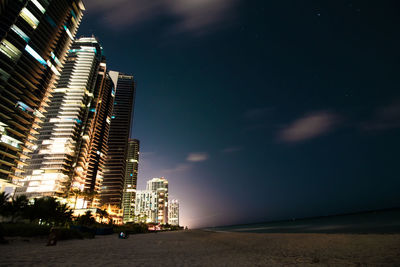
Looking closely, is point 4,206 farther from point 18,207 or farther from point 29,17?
point 29,17

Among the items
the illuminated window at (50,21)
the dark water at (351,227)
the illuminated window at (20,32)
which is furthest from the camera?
the illuminated window at (50,21)

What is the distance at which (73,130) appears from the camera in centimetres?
13538

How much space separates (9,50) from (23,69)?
8.86 meters

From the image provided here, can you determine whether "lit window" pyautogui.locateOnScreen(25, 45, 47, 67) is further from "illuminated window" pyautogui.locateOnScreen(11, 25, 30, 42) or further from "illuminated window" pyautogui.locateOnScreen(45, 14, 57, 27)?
"illuminated window" pyautogui.locateOnScreen(45, 14, 57, 27)

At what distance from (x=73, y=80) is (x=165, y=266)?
179m

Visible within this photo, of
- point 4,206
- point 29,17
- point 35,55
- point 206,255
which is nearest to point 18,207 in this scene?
point 4,206

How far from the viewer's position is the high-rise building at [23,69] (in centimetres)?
8500

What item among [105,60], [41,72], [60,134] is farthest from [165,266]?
[105,60]

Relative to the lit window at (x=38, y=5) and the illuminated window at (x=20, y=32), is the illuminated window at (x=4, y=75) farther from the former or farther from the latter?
the lit window at (x=38, y=5)

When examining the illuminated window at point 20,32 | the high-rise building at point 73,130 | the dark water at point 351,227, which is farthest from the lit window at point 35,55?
the dark water at point 351,227

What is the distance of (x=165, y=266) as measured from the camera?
384 inches

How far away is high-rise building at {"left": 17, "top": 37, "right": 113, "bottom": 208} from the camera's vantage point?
124m

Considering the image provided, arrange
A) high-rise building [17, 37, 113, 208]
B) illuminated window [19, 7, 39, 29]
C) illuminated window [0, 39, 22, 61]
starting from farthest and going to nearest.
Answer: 1. high-rise building [17, 37, 113, 208]
2. illuminated window [19, 7, 39, 29]
3. illuminated window [0, 39, 22, 61]

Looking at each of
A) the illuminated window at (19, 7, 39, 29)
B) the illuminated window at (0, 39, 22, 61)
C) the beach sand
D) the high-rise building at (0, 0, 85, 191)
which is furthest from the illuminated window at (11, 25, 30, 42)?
the beach sand
